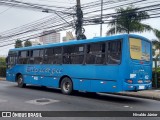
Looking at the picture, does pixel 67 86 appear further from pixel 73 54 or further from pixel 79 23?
pixel 79 23

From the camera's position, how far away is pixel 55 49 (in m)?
17.7

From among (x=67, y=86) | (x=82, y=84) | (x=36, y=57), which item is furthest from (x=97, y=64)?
(x=36, y=57)

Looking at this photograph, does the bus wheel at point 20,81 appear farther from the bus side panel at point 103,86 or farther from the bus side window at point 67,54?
the bus side panel at point 103,86

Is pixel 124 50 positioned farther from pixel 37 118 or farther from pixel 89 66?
pixel 37 118

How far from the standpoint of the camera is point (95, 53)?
14.9 meters

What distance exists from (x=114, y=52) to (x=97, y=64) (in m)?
1.27

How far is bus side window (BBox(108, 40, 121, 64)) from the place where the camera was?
13758 millimetres

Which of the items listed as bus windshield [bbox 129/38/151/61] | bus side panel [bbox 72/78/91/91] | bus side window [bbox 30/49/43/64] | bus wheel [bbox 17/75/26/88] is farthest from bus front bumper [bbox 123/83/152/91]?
bus wheel [bbox 17/75/26/88]

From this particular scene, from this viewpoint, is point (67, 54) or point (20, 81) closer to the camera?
point (67, 54)

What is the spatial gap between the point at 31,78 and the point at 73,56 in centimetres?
477

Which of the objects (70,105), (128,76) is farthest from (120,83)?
(70,105)

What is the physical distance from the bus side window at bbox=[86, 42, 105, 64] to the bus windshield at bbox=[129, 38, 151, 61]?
4.72ft

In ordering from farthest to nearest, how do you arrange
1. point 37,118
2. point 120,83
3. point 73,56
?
point 73,56 < point 120,83 < point 37,118

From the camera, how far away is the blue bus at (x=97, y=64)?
13633 millimetres
